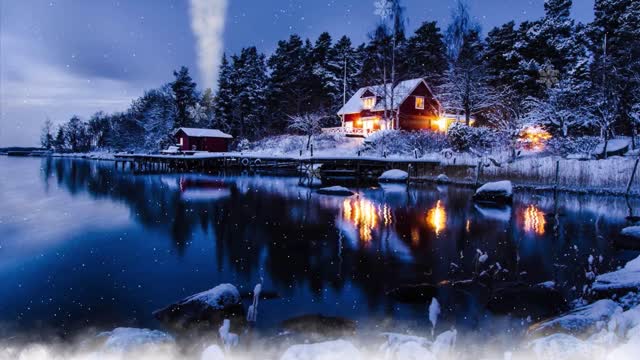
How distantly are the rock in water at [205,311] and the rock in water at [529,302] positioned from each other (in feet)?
15.9

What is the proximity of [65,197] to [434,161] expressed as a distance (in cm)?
2855

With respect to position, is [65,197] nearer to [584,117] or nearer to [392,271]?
[392,271]

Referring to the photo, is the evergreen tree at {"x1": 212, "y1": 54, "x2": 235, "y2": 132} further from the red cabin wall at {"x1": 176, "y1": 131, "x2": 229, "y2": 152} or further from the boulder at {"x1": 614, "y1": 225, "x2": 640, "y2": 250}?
the boulder at {"x1": 614, "y1": 225, "x2": 640, "y2": 250}

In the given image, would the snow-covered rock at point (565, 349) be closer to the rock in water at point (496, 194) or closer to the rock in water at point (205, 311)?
the rock in water at point (205, 311)

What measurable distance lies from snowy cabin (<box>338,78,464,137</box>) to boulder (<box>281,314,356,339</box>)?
132 feet

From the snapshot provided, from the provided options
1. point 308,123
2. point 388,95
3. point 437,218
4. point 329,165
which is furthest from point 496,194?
point 308,123

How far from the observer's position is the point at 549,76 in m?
36.7

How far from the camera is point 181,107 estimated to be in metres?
72.7

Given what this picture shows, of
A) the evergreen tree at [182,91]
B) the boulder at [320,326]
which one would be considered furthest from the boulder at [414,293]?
the evergreen tree at [182,91]

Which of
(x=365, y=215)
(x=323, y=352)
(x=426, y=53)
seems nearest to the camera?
(x=323, y=352)

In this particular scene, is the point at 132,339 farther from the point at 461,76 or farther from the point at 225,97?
the point at 225,97

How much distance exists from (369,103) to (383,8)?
38.4 ft

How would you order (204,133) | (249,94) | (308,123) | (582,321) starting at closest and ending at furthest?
(582,321) → (308,123) → (204,133) → (249,94)

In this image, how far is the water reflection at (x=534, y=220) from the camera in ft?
53.3
